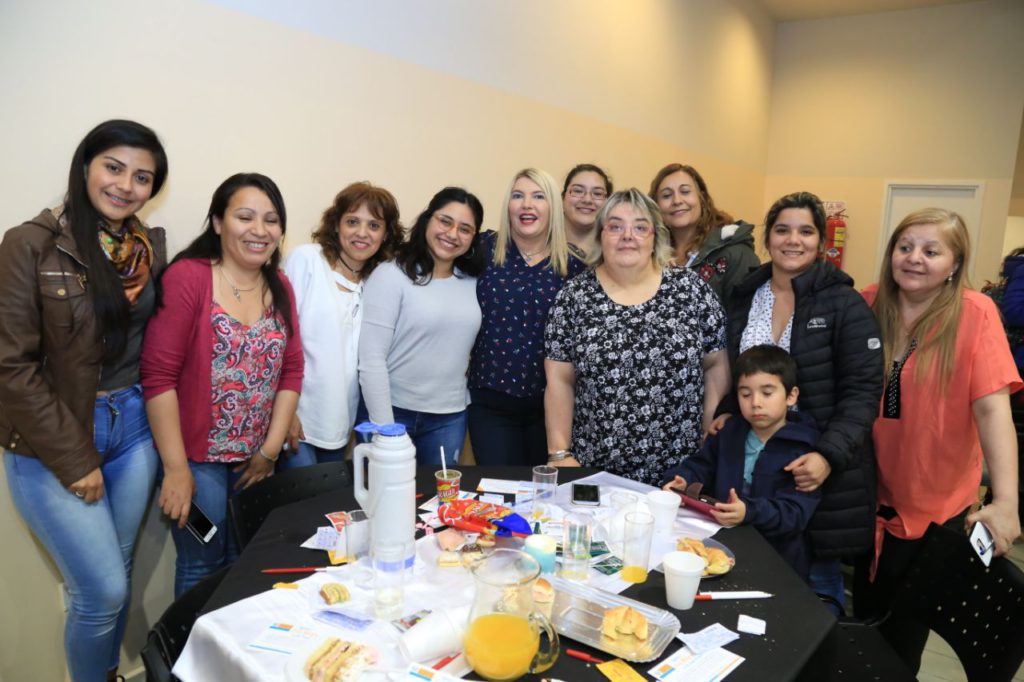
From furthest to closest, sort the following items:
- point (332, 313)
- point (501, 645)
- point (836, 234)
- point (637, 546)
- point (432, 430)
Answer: point (836, 234)
point (432, 430)
point (332, 313)
point (637, 546)
point (501, 645)

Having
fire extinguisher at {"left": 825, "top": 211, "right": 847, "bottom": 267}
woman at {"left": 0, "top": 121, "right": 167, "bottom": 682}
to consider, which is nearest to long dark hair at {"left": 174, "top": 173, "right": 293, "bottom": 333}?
woman at {"left": 0, "top": 121, "right": 167, "bottom": 682}

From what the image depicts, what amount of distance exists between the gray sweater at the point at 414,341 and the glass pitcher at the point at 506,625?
4.41 feet

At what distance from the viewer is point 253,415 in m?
2.11

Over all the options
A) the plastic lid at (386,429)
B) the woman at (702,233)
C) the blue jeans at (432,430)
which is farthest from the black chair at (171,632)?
the woman at (702,233)

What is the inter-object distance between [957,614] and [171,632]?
1.89 m

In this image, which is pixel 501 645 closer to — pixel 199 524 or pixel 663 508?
pixel 663 508

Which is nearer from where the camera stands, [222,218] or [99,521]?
[99,521]

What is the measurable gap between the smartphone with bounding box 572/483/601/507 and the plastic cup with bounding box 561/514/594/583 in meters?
0.28

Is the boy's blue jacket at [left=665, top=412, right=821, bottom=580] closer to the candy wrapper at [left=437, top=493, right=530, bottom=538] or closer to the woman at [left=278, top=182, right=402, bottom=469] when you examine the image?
the candy wrapper at [left=437, top=493, right=530, bottom=538]

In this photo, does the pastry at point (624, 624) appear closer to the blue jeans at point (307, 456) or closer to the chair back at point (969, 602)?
the chair back at point (969, 602)

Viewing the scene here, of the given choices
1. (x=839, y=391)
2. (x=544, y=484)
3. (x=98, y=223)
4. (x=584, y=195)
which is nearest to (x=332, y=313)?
(x=98, y=223)

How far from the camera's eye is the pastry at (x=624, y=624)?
1.15m

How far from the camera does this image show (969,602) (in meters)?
1.56

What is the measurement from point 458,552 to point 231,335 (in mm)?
1089
